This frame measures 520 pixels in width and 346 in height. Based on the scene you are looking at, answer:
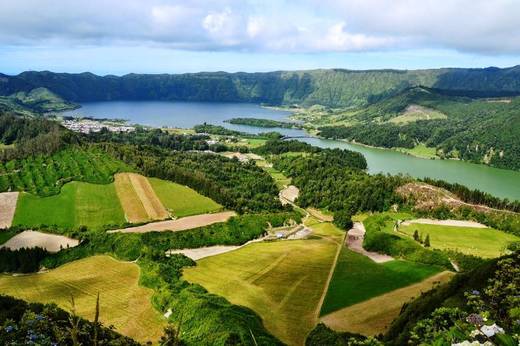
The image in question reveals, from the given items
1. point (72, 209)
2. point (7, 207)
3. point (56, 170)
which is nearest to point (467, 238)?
point (72, 209)

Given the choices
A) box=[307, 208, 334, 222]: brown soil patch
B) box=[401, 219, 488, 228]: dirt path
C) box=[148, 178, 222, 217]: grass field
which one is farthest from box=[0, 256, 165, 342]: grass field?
box=[401, 219, 488, 228]: dirt path

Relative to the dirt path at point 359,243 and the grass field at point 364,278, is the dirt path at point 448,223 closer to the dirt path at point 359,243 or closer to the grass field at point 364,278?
the dirt path at point 359,243

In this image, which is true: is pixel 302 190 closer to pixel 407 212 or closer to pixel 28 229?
pixel 407 212

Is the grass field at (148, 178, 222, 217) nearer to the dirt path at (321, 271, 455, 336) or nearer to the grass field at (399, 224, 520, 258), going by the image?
the grass field at (399, 224, 520, 258)

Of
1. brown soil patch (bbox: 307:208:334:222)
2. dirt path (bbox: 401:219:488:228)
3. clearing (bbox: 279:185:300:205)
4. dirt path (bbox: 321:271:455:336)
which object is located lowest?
clearing (bbox: 279:185:300:205)

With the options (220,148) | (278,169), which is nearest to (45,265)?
(278,169)

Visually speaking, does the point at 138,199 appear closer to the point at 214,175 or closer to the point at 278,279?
the point at 214,175
